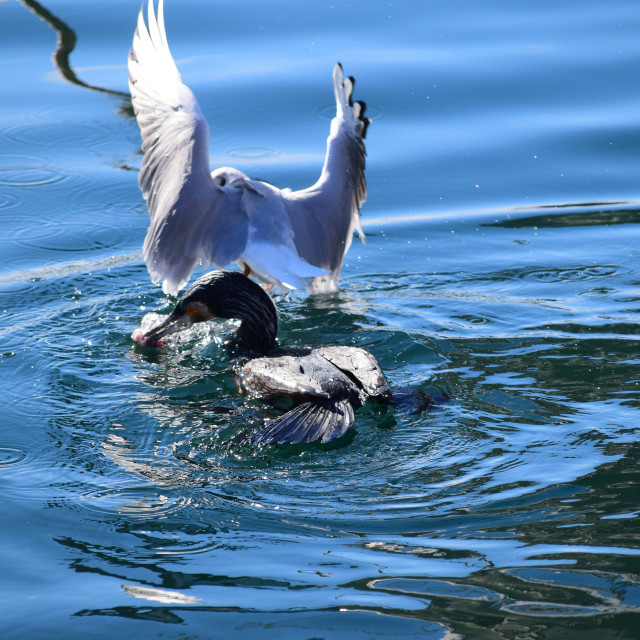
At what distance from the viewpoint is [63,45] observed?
1015 cm

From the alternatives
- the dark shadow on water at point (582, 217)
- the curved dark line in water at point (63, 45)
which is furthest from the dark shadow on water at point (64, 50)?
the dark shadow on water at point (582, 217)

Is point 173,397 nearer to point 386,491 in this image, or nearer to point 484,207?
point 386,491

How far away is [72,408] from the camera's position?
4547mm

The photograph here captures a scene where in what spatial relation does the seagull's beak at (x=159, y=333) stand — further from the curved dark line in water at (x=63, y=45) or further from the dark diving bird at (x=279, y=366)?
the curved dark line in water at (x=63, y=45)

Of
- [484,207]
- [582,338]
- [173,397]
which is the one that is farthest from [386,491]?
[484,207]

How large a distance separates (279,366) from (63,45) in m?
6.64

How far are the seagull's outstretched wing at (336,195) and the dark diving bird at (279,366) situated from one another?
827 millimetres

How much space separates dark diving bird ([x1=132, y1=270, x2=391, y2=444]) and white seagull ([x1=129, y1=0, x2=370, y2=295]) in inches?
6.7

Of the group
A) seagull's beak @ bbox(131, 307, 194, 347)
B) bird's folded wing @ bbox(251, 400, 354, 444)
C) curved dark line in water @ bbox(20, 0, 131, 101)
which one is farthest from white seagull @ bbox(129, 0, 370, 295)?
curved dark line in water @ bbox(20, 0, 131, 101)

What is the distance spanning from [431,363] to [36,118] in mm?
5102

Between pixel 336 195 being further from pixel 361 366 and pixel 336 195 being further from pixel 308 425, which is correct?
pixel 308 425

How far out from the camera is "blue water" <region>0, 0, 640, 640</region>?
3.15m

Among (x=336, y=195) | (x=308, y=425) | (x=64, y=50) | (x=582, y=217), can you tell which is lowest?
(x=308, y=425)

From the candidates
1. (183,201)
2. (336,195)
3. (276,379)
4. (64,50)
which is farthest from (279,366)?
(64,50)
